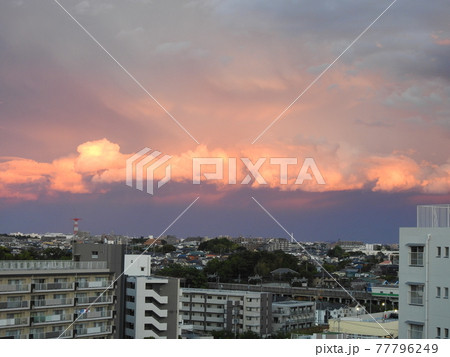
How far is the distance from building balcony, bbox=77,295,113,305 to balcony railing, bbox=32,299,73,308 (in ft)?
0.44

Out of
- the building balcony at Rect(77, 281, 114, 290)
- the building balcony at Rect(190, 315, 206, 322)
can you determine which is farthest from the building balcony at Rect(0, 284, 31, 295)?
the building balcony at Rect(190, 315, 206, 322)

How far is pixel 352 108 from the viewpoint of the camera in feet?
34.6

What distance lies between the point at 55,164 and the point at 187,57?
3215 mm

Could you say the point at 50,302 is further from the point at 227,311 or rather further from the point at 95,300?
the point at 227,311

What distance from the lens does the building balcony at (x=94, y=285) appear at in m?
7.04

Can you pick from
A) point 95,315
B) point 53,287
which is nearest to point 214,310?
point 95,315

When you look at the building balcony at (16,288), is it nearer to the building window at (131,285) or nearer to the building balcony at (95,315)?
the building balcony at (95,315)

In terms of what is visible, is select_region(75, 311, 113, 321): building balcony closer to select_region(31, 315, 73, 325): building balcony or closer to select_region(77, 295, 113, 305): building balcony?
select_region(77, 295, 113, 305): building balcony

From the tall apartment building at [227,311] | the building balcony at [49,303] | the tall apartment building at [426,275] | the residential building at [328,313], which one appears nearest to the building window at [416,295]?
the tall apartment building at [426,275]

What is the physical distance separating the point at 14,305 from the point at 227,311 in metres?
5.65

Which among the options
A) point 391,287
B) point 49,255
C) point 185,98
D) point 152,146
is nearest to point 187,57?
point 185,98

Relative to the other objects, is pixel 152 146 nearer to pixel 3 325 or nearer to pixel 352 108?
pixel 352 108

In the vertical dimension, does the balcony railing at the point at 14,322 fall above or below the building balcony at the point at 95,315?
above

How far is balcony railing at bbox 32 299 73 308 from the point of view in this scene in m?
6.07
